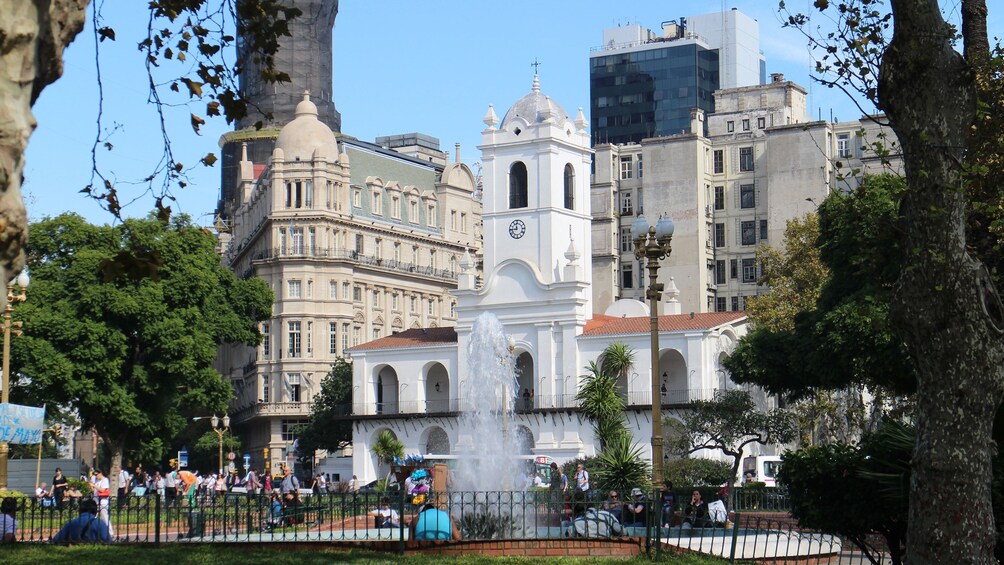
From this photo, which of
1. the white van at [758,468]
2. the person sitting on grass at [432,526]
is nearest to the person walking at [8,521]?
the person sitting on grass at [432,526]

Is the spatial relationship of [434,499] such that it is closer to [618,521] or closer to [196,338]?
[618,521]

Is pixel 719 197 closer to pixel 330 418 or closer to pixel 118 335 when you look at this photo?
pixel 330 418

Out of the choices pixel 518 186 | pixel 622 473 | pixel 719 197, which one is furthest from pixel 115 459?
pixel 719 197

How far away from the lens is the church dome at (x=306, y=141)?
88.8 metres

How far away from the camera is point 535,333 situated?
228 feet

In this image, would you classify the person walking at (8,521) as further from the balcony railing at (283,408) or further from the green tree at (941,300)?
the balcony railing at (283,408)

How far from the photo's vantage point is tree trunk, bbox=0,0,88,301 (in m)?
6.54

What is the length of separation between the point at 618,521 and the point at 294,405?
65.6 meters

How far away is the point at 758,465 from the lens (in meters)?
58.2

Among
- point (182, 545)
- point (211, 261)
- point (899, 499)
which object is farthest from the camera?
point (211, 261)

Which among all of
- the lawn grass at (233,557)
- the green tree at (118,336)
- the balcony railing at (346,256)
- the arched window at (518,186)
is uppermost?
the arched window at (518,186)

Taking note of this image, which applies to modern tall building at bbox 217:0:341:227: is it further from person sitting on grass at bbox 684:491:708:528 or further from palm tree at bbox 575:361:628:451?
person sitting on grass at bbox 684:491:708:528

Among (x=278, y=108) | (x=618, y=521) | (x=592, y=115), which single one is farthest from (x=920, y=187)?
(x=592, y=115)

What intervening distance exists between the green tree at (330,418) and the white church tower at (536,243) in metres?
9.79
